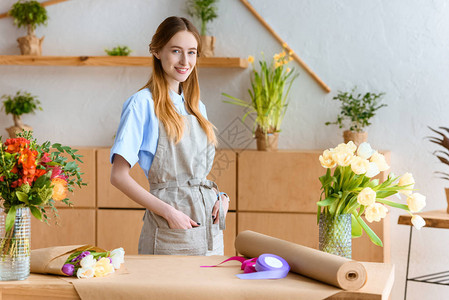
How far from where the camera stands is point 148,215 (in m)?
2.06

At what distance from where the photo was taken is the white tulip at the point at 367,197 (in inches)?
65.4

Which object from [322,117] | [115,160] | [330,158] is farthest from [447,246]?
[115,160]

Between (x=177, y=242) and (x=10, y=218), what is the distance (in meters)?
0.67

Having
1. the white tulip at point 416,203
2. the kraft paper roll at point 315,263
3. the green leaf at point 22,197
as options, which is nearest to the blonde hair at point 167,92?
the kraft paper roll at point 315,263

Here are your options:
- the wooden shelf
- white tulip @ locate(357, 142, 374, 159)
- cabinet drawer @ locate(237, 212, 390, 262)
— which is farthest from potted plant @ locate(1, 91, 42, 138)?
white tulip @ locate(357, 142, 374, 159)

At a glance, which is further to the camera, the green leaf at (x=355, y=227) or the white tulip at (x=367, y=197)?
the green leaf at (x=355, y=227)

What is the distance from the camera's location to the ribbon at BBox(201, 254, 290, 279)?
Result: 1.44 metres

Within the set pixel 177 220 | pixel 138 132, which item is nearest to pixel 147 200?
pixel 177 220

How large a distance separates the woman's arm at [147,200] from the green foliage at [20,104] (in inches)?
87.8

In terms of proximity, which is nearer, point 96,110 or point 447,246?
point 447,246

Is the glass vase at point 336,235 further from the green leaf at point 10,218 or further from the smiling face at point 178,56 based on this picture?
the green leaf at point 10,218

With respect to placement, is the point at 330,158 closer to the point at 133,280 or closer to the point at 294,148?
the point at 133,280

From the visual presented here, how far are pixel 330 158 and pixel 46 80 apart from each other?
9.42ft

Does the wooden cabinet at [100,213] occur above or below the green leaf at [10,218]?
below
